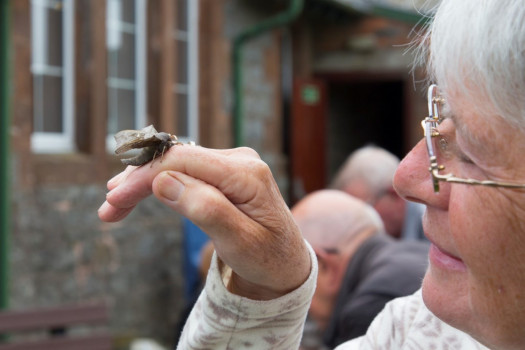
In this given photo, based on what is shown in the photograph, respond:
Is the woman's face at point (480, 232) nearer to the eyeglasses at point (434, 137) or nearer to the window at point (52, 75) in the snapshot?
the eyeglasses at point (434, 137)

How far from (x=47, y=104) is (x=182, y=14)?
73.6 inches

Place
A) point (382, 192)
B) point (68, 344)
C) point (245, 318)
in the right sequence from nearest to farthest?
point (245, 318), point (68, 344), point (382, 192)

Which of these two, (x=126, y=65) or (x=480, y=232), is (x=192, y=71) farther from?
(x=480, y=232)

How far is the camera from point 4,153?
17.7ft

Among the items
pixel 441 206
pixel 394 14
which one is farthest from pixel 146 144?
pixel 394 14

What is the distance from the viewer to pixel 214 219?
1148 millimetres

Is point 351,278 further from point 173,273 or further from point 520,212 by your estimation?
point 173,273

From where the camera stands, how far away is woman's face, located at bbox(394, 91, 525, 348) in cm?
106

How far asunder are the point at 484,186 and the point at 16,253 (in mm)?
4938

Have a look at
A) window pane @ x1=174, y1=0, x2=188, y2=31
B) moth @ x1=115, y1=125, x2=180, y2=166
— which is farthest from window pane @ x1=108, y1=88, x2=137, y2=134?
moth @ x1=115, y1=125, x2=180, y2=166

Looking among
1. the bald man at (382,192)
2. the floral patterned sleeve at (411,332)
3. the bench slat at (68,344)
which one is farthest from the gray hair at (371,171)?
the floral patterned sleeve at (411,332)

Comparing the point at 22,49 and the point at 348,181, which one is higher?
the point at 22,49

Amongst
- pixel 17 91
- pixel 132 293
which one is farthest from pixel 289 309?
pixel 132 293

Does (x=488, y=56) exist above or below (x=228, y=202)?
above
